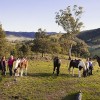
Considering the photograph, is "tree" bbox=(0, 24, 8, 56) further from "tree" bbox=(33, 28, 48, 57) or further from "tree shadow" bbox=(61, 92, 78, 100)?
"tree shadow" bbox=(61, 92, 78, 100)

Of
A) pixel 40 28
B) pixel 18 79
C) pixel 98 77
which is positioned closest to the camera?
pixel 18 79

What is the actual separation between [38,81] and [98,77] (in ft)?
27.1

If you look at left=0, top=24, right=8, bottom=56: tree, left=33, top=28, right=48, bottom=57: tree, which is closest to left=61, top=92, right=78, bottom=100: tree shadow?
left=0, top=24, right=8, bottom=56: tree

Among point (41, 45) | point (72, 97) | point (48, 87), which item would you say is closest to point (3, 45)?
point (41, 45)

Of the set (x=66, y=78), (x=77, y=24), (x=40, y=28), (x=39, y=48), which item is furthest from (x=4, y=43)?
(x=66, y=78)

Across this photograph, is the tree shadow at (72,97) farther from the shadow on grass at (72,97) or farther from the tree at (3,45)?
the tree at (3,45)

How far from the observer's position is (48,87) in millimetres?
33844

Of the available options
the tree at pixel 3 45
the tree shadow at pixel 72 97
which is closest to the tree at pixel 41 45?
the tree at pixel 3 45

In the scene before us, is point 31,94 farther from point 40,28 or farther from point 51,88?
point 40,28

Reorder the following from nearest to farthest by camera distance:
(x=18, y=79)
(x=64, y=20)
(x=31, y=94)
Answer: (x=31, y=94), (x=18, y=79), (x=64, y=20)

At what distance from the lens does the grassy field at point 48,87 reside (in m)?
31.6

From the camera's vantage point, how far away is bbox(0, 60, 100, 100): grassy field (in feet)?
104

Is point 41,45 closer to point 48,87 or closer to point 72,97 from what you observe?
point 48,87

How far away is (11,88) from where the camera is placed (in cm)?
3303
